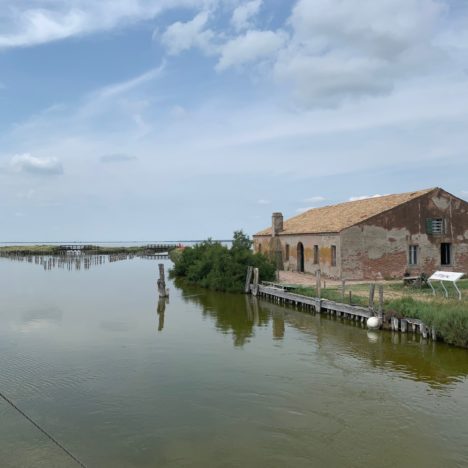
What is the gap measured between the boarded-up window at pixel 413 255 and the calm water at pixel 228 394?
34.7 ft

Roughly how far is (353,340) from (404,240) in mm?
12849

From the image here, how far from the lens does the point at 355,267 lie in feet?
92.2

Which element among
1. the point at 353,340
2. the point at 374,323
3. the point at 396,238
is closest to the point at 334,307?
the point at 374,323

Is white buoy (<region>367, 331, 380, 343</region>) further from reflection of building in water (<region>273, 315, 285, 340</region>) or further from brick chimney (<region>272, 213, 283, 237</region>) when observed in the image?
brick chimney (<region>272, 213, 283, 237</region>)

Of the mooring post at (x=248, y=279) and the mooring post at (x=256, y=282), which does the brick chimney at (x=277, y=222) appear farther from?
the mooring post at (x=256, y=282)

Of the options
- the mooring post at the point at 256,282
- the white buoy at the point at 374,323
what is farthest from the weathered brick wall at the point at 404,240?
the white buoy at the point at 374,323

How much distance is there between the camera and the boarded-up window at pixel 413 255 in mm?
29105

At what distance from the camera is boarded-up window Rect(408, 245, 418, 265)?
95.5 feet

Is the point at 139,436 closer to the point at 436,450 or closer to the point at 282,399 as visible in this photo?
the point at 282,399

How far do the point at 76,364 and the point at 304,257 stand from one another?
21649 millimetres

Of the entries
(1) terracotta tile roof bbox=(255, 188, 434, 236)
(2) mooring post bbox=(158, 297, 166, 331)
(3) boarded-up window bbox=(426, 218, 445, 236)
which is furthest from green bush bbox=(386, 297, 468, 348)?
(3) boarded-up window bbox=(426, 218, 445, 236)

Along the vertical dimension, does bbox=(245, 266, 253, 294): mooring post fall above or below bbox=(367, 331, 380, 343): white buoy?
above

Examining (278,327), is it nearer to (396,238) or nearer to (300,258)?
(396,238)

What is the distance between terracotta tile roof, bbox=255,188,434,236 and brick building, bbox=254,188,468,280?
86 mm
